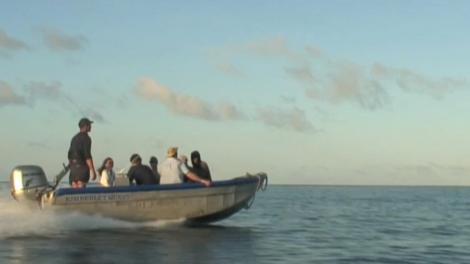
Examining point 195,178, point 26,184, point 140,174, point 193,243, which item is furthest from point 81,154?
point 193,243

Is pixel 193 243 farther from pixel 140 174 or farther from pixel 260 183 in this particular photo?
pixel 260 183

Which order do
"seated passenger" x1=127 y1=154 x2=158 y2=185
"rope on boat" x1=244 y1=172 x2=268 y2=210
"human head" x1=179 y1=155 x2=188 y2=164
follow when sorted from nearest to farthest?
1. "seated passenger" x1=127 y1=154 x2=158 y2=185
2. "human head" x1=179 y1=155 x2=188 y2=164
3. "rope on boat" x1=244 y1=172 x2=268 y2=210

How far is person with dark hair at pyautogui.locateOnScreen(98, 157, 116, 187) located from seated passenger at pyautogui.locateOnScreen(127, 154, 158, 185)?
433 mm

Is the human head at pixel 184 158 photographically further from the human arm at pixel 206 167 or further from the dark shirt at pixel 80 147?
the dark shirt at pixel 80 147

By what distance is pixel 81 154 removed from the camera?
1672 cm

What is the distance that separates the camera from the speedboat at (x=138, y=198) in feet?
56.3

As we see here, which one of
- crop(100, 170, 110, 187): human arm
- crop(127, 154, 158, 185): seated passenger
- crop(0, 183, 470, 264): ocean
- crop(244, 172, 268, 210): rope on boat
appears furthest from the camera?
crop(244, 172, 268, 210): rope on boat

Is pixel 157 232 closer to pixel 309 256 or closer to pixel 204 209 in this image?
pixel 204 209

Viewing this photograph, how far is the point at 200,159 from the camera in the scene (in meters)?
19.2

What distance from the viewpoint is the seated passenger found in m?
18.6

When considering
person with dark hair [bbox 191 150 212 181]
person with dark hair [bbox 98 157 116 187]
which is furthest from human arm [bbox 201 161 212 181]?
person with dark hair [bbox 98 157 116 187]

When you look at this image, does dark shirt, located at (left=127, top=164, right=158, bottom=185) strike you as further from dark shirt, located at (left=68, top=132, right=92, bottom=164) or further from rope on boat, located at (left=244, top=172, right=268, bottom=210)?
rope on boat, located at (left=244, top=172, right=268, bottom=210)

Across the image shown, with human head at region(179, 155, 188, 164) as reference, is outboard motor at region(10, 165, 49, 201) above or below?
below

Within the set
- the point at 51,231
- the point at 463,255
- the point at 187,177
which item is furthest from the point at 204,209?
the point at 463,255
